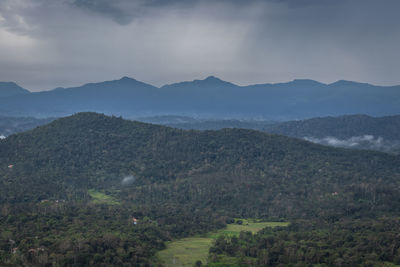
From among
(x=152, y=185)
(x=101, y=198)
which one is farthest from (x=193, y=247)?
(x=152, y=185)

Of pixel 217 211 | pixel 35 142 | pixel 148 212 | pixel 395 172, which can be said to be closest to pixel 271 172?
pixel 217 211

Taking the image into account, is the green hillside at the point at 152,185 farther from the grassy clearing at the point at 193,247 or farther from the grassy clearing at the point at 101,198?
the grassy clearing at the point at 193,247

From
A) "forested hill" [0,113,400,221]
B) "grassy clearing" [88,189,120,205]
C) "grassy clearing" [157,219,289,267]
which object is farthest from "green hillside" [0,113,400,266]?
"grassy clearing" [157,219,289,267]

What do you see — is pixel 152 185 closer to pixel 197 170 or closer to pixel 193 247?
pixel 197 170

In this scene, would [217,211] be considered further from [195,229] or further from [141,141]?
[141,141]

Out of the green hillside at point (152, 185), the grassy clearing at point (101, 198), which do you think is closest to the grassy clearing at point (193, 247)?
the green hillside at point (152, 185)

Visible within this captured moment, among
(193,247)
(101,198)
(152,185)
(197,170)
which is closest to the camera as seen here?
(193,247)

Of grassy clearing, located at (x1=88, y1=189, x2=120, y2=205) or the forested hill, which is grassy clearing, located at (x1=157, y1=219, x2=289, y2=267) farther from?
grassy clearing, located at (x1=88, y1=189, x2=120, y2=205)
